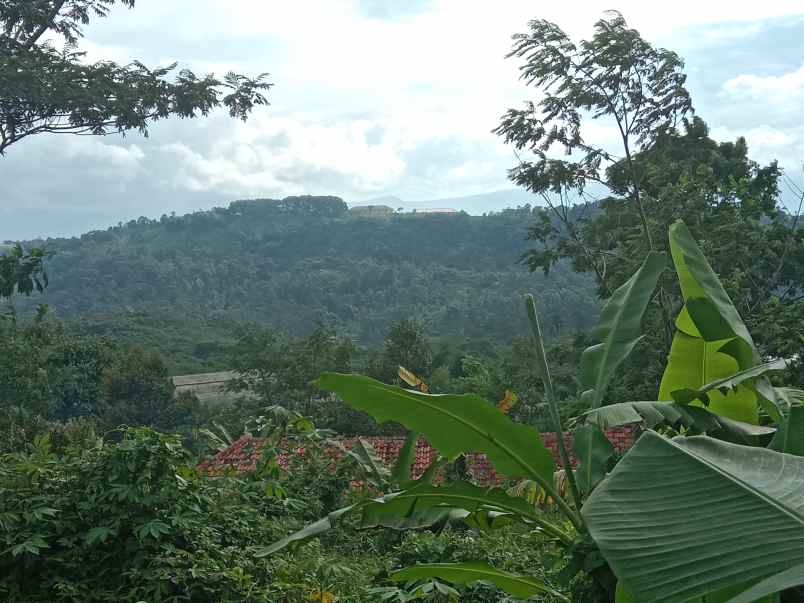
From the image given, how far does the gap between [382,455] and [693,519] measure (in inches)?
284

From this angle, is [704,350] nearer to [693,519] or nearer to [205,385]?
[693,519]

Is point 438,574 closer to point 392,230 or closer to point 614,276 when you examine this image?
point 614,276

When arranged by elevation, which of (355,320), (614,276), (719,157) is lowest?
(355,320)

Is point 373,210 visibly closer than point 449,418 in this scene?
No

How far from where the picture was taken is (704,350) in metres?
2.79

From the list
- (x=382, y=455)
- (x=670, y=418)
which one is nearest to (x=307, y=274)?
(x=382, y=455)

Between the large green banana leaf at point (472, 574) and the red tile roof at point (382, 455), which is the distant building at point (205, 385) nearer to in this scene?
the red tile roof at point (382, 455)

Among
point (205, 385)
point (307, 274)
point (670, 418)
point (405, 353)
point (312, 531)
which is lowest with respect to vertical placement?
point (205, 385)

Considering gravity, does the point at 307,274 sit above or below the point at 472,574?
above

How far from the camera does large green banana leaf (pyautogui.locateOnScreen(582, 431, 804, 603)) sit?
5.02ft

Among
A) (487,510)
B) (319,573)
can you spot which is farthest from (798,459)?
(319,573)

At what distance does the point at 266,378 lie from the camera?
22797 mm

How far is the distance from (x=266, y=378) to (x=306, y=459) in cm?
1801

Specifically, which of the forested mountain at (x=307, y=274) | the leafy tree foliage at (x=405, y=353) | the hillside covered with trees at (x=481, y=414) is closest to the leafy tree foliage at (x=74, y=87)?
the hillside covered with trees at (x=481, y=414)
